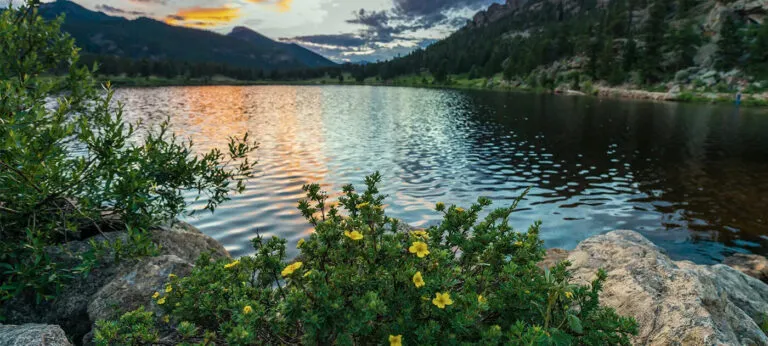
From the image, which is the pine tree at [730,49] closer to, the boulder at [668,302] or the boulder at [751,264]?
the boulder at [751,264]

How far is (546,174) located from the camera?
2320cm

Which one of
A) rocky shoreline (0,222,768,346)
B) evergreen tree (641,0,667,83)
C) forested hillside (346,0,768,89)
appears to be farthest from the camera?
evergreen tree (641,0,667,83)

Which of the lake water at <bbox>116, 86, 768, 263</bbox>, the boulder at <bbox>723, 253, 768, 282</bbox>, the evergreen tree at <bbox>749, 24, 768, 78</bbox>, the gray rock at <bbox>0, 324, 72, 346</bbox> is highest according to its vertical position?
the evergreen tree at <bbox>749, 24, 768, 78</bbox>

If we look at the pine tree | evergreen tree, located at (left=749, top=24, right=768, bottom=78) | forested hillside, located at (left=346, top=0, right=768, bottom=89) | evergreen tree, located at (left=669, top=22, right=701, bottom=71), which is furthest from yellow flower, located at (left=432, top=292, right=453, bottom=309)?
evergreen tree, located at (left=669, top=22, right=701, bottom=71)

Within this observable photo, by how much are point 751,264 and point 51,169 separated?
17.6 meters

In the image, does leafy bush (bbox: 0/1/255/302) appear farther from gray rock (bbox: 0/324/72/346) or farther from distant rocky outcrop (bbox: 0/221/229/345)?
gray rock (bbox: 0/324/72/346)

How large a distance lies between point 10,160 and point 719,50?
13027 cm

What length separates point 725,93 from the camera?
3196 inches

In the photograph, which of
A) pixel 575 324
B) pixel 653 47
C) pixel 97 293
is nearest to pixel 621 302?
pixel 575 324

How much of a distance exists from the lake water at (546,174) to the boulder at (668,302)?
711 centimetres

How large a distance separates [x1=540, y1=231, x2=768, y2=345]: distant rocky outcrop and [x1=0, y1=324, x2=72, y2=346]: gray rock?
678 cm

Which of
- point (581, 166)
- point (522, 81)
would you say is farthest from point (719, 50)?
point (581, 166)

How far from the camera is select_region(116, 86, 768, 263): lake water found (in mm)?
14836

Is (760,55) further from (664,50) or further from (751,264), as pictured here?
(751,264)
